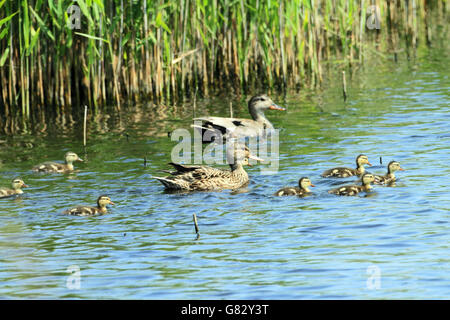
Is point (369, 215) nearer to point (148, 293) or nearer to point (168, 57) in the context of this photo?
point (148, 293)

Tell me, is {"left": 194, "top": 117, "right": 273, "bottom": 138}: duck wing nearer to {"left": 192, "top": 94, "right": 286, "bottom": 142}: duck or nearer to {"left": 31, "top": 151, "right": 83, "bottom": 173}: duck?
{"left": 192, "top": 94, "right": 286, "bottom": 142}: duck

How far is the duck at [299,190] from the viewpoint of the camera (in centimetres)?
1048

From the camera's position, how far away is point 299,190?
10492 millimetres

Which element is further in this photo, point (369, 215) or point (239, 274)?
point (369, 215)

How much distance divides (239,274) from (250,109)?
8728 millimetres

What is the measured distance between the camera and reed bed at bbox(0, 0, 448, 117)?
52.0 feet

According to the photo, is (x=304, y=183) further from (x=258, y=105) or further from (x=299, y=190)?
(x=258, y=105)

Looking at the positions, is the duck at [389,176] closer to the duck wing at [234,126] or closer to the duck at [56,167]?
the duck wing at [234,126]

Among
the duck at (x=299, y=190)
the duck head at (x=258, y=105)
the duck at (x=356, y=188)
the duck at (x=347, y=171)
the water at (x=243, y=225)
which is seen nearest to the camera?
the water at (x=243, y=225)

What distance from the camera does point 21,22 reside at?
15.5 metres

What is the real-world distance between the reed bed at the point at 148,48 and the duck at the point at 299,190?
18.8 feet

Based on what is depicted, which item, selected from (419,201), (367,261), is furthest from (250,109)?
(367,261)

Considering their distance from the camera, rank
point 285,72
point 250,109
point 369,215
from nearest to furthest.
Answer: point 369,215, point 250,109, point 285,72

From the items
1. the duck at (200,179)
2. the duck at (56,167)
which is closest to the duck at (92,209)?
the duck at (200,179)
